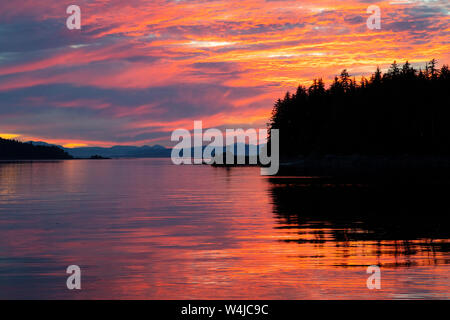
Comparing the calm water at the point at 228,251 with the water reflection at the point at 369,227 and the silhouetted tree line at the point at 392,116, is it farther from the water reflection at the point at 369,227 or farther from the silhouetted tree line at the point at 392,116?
the silhouetted tree line at the point at 392,116

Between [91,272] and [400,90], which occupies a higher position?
[400,90]

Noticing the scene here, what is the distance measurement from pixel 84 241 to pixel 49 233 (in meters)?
3.41

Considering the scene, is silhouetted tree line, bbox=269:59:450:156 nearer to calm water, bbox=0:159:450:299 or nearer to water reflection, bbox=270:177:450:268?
water reflection, bbox=270:177:450:268

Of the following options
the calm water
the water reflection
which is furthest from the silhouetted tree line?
the calm water

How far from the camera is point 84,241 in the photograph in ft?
75.0

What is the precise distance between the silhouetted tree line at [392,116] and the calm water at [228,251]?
93.6 meters

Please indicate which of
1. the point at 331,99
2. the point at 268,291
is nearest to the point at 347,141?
the point at 331,99

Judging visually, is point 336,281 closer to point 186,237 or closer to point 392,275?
point 392,275

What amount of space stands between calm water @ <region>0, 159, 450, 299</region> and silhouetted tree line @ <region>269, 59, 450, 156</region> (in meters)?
93.6

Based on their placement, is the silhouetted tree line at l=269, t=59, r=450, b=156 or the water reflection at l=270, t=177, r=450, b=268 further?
the silhouetted tree line at l=269, t=59, r=450, b=156

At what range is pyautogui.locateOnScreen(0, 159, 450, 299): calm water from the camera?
1405 centimetres

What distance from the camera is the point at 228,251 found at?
2000 centimetres

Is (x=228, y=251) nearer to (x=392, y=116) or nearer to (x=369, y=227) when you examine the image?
(x=369, y=227)


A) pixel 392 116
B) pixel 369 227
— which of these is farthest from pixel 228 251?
pixel 392 116
